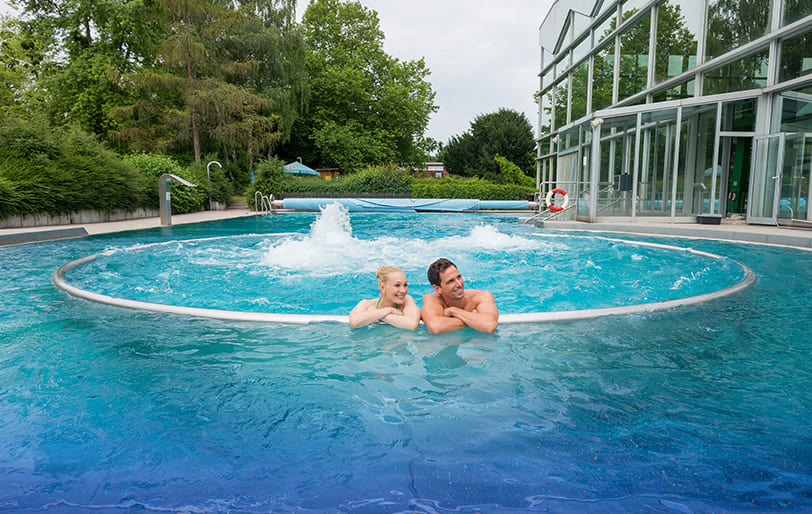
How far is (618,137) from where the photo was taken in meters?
13.7

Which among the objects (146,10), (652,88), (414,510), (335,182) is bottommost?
(414,510)

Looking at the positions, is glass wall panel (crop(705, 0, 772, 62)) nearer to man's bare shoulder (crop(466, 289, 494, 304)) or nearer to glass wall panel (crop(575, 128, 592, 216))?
glass wall panel (crop(575, 128, 592, 216))

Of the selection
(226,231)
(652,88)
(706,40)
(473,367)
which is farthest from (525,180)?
(473,367)

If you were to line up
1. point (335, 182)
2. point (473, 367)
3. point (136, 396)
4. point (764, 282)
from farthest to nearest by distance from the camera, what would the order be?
point (335, 182) → point (764, 282) → point (473, 367) → point (136, 396)

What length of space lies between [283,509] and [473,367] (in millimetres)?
1614

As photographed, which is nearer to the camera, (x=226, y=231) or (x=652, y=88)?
(x=226, y=231)

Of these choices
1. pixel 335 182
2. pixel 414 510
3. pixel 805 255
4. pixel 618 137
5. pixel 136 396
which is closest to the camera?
pixel 414 510

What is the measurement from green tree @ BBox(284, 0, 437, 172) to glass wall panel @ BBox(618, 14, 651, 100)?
1692 cm

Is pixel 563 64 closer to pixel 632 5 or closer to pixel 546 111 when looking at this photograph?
pixel 546 111

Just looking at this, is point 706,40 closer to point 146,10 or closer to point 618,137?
point 618,137

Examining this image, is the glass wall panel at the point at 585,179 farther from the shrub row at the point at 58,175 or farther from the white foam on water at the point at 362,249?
the shrub row at the point at 58,175

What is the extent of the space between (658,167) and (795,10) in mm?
4122

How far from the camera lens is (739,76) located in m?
11.3

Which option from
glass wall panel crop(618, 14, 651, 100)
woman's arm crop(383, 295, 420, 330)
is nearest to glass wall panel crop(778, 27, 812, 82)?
glass wall panel crop(618, 14, 651, 100)
